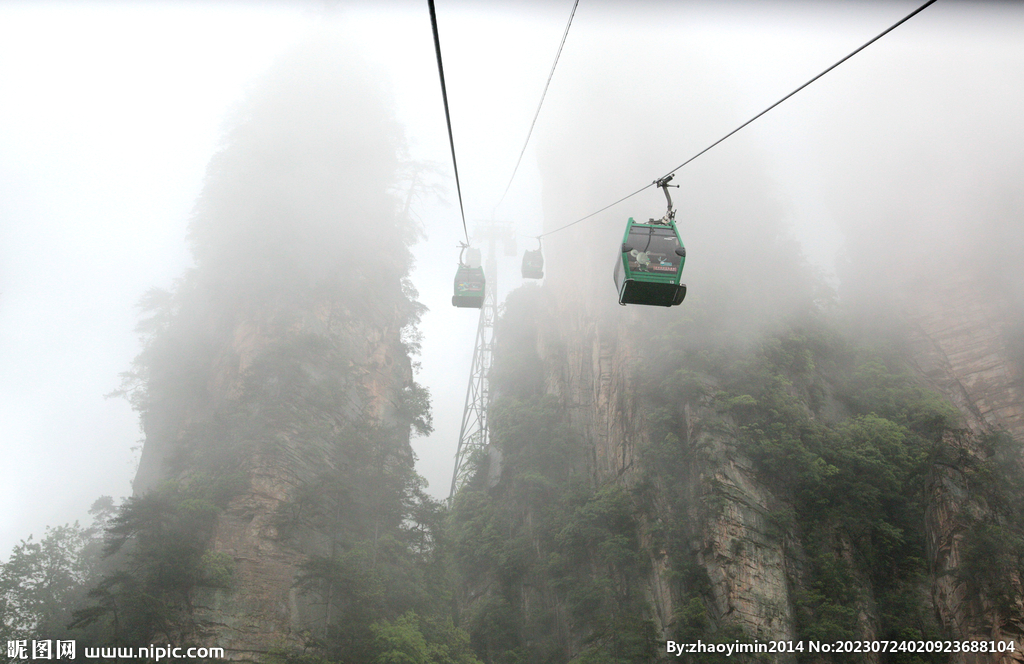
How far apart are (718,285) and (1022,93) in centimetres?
1839

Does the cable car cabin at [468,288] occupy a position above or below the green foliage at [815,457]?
above

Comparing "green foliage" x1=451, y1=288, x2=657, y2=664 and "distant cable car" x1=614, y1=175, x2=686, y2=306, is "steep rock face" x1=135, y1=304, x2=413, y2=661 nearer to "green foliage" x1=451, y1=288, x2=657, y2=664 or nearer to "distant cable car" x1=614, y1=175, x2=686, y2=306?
"green foliage" x1=451, y1=288, x2=657, y2=664

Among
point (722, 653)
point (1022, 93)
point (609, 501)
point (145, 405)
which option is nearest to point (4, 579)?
point (145, 405)

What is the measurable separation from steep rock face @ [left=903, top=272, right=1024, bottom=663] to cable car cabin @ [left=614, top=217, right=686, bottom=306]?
1578cm

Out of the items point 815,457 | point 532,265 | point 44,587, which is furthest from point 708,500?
point 44,587

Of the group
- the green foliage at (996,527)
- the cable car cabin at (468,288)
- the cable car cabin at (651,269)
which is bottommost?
the green foliage at (996,527)

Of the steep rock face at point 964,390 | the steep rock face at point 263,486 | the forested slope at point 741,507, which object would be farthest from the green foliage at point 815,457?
the steep rock face at point 263,486

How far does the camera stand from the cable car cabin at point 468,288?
51.4 ft

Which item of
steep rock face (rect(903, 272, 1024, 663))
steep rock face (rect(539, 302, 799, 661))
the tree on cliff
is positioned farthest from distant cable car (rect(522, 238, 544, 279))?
steep rock face (rect(903, 272, 1024, 663))

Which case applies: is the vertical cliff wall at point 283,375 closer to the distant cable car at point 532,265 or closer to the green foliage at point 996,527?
the distant cable car at point 532,265

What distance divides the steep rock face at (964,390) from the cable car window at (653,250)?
15.9 metres

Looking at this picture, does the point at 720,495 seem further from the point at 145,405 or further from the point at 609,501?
the point at 145,405

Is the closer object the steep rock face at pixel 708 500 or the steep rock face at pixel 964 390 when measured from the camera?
the steep rock face at pixel 964 390

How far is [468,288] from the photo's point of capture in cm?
1575
